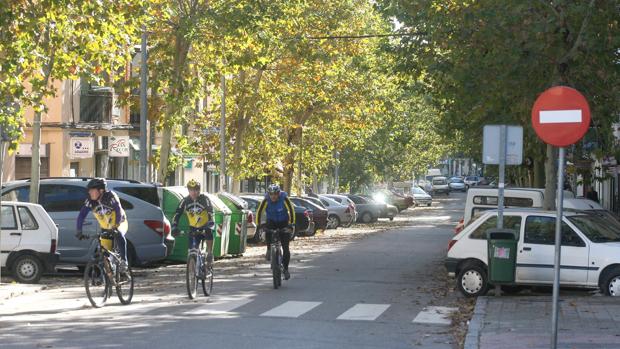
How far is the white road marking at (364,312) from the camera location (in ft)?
47.0

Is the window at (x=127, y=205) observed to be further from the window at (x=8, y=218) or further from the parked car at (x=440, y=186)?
the parked car at (x=440, y=186)

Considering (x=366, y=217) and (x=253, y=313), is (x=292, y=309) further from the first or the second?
(x=366, y=217)

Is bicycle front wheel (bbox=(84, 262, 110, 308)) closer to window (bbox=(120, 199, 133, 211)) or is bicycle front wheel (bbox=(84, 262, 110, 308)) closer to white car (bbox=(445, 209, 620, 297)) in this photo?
white car (bbox=(445, 209, 620, 297))

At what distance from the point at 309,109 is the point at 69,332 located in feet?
120

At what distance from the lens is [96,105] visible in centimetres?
4506

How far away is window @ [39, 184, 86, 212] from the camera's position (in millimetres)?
21500

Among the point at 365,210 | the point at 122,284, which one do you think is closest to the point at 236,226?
the point at 122,284

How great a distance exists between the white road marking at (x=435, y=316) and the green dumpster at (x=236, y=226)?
11.8 meters

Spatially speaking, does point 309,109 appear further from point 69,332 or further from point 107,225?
point 69,332

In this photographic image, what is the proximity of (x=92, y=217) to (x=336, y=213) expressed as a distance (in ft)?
98.6

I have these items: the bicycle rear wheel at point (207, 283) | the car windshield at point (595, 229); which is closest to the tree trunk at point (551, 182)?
the car windshield at point (595, 229)

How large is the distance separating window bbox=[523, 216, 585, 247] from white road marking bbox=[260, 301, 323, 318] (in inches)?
151

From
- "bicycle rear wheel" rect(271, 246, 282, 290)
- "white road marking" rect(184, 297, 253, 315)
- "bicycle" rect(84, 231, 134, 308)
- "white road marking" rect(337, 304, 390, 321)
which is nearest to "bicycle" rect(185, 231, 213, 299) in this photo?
"white road marking" rect(184, 297, 253, 315)

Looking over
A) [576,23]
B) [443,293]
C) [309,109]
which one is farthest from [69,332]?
[309,109]
